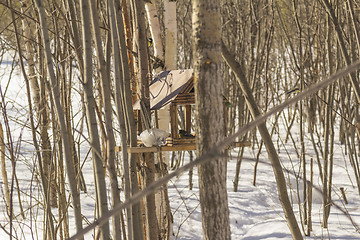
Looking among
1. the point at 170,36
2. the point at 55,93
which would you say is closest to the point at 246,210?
the point at 170,36

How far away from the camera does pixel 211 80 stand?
116 centimetres

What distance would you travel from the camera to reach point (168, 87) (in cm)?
242

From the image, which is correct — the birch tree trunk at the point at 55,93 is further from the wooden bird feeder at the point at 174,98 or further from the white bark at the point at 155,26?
the white bark at the point at 155,26

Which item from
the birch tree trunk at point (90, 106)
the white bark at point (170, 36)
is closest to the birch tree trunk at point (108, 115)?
the birch tree trunk at point (90, 106)

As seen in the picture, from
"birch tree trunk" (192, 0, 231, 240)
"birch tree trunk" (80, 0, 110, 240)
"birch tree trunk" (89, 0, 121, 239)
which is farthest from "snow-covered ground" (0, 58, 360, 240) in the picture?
"birch tree trunk" (192, 0, 231, 240)

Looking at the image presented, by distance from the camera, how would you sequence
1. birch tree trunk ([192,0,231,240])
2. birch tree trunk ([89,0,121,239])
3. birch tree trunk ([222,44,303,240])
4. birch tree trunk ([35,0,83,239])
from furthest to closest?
birch tree trunk ([222,44,303,240]) → birch tree trunk ([89,0,121,239]) → birch tree trunk ([35,0,83,239]) → birch tree trunk ([192,0,231,240])

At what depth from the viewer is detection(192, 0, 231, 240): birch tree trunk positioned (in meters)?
1.17

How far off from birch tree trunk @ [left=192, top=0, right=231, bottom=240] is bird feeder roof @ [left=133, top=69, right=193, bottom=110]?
1077mm

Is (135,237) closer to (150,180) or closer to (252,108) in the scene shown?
(150,180)

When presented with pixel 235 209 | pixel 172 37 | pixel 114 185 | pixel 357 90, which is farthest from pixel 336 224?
pixel 114 185

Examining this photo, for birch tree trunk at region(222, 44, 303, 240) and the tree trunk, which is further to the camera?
the tree trunk

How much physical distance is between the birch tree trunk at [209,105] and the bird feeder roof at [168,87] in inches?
42.4

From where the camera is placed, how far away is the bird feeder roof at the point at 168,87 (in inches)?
90.1

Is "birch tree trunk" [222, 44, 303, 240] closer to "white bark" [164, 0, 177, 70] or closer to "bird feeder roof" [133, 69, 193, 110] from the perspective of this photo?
"bird feeder roof" [133, 69, 193, 110]
